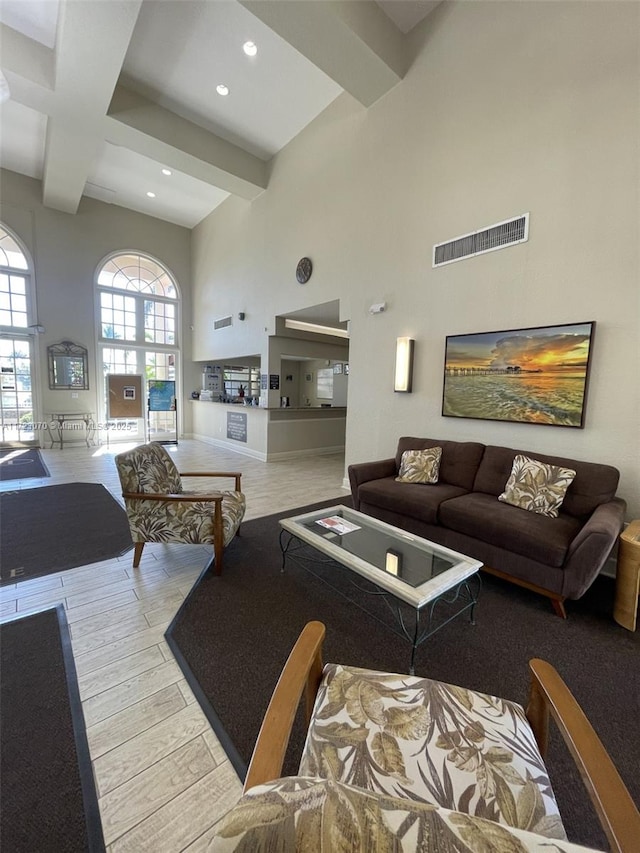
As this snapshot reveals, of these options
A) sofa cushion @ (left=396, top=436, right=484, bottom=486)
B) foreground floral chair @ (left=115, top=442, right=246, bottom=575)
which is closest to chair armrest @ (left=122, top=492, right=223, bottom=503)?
foreground floral chair @ (left=115, top=442, right=246, bottom=575)

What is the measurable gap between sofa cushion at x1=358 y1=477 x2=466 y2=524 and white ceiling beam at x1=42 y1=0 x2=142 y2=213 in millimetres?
4756

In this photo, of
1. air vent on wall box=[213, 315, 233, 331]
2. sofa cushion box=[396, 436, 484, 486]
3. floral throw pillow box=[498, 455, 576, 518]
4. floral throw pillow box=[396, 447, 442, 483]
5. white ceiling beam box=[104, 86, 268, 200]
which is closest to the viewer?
floral throw pillow box=[498, 455, 576, 518]

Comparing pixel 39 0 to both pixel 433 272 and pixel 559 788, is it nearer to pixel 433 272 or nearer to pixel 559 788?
pixel 433 272

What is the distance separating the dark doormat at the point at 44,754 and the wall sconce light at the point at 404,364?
11.9ft

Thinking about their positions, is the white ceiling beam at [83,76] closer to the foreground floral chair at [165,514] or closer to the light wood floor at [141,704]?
the foreground floral chair at [165,514]

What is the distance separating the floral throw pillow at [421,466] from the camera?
3.42 m

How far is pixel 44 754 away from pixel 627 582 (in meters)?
3.01

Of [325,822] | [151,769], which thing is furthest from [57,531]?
[325,822]

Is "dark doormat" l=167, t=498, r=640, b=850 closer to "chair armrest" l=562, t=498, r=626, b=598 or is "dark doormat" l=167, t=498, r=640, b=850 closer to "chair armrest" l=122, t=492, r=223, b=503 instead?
"chair armrest" l=562, t=498, r=626, b=598

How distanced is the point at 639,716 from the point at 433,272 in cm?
373

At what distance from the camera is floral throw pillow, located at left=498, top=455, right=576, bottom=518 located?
2576mm

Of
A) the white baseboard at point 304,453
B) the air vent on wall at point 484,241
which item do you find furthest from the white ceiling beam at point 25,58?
the white baseboard at point 304,453

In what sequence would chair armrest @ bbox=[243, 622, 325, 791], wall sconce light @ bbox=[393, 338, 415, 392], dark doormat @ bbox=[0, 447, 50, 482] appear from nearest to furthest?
1. chair armrest @ bbox=[243, 622, 325, 791]
2. wall sconce light @ bbox=[393, 338, 415, 392]
3. dark doormat @ bbox=[0, 447, 50, 482]

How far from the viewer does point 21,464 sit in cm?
566
